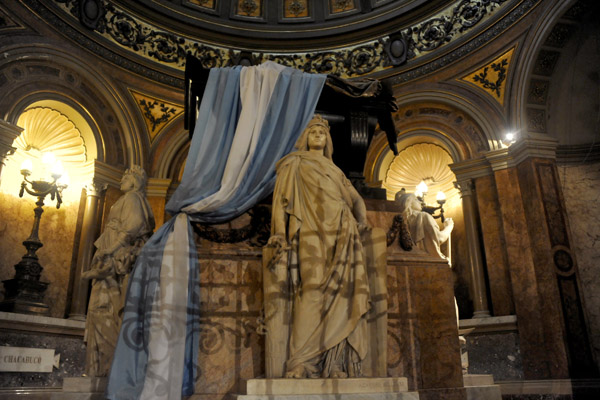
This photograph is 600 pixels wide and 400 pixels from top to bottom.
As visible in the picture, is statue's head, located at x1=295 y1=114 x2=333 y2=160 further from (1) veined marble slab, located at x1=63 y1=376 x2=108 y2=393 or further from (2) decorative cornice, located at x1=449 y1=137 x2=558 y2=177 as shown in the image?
(2) decorative cornice, located at x1=449 y1=137 x2=558 y2=177

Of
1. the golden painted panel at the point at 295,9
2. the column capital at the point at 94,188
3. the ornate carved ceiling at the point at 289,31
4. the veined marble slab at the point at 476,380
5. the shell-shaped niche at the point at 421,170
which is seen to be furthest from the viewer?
the golden painted panel at the point at 295,9

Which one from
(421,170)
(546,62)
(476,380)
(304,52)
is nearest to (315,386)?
(476,380)

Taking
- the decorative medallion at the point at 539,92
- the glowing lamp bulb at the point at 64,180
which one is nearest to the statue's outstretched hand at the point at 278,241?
the glowing lamp bulb at the point at 64,180

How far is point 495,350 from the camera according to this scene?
6.34 meters

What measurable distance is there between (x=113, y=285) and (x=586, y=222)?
5945mm

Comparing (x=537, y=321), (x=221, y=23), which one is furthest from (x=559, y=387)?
(x=221, y=23)

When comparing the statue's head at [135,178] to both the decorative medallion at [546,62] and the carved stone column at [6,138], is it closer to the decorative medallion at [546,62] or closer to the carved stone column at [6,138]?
the carved stone column at [6,138]

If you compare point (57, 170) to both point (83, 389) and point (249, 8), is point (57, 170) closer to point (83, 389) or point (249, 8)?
point (83, 389)

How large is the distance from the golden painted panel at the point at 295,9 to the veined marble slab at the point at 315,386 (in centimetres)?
811

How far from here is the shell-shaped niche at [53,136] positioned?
7.15 metres

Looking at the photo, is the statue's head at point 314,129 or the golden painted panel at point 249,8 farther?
the golden painted panel at point 249,8

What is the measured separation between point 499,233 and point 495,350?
1.55 metres

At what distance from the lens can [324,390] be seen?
248 centimetres

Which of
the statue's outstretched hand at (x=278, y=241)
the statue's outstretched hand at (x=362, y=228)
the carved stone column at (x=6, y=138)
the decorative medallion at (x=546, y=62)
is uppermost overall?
the decorative medallion at (x=546, y=62)
